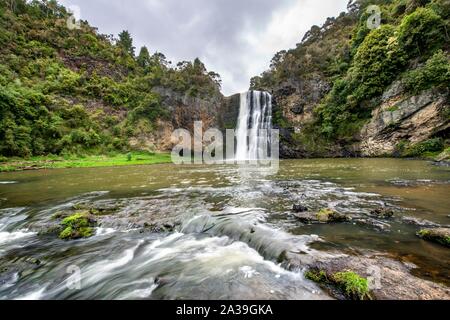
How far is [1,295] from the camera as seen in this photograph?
12.0 ft

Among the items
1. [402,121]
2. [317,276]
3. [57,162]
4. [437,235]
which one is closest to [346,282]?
[317,276]

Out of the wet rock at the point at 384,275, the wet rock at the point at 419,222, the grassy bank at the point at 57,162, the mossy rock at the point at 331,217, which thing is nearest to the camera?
the wet rock at the point at 384,275

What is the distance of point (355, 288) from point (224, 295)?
5.85 ft

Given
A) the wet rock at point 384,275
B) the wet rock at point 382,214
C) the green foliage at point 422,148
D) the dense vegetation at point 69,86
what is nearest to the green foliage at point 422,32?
the green foliage at point 422,148

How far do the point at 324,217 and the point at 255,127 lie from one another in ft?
109

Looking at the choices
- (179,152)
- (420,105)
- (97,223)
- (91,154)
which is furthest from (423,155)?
(91,154)

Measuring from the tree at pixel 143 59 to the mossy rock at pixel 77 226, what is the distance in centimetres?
6289

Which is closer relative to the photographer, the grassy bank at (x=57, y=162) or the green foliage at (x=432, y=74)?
the green foliage at (x=432, y=74)

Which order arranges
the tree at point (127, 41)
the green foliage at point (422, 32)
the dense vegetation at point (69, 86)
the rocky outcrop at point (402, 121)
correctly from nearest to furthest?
the rocky outcrop at point (402, 121)
the green foliage at point (422, 32)
the dense vegetation at point (69, 86)
the tree at point (127, 41)

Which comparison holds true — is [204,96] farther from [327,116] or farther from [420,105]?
[420,105]

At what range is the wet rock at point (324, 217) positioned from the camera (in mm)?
5594

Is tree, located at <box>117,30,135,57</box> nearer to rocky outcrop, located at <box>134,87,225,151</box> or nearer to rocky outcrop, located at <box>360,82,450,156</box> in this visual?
rocky outcrop, located at <box>134,87,225,151</box>

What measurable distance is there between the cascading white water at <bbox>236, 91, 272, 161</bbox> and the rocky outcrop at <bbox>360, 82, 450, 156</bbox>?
1401 cm

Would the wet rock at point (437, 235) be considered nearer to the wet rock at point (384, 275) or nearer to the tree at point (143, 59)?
the wet rock at point (384, 275)
